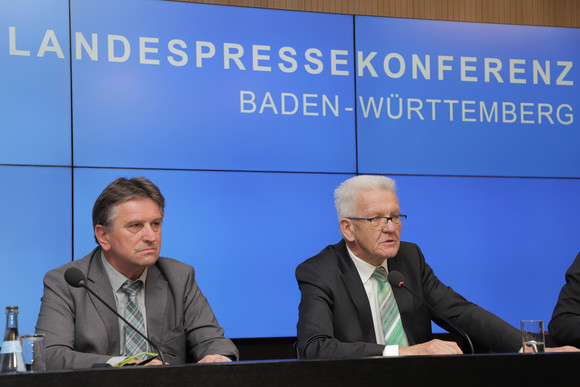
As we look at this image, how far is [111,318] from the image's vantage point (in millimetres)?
2691

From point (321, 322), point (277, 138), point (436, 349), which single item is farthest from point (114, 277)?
point (277, 138)

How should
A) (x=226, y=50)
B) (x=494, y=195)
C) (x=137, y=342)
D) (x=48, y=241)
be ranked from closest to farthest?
(x=137, y=342) → (x=48, y=241) → (x=226, y=50) → (x=494, y=195)

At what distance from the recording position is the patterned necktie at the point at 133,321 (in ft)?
8.93

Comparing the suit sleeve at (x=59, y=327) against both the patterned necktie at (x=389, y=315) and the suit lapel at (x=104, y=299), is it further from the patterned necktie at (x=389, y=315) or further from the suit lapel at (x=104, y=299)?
the patterned necktie at (x=389, y=315)

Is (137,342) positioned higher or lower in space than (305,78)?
lower

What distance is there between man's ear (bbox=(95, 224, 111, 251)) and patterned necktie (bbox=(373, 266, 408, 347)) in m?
1.05

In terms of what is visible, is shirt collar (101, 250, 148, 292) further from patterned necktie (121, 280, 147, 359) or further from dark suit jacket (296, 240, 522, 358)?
dark suit jacket (296, 240, 522, 358)

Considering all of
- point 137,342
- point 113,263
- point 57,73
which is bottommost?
point 137,342

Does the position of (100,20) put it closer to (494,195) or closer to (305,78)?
(305,78)

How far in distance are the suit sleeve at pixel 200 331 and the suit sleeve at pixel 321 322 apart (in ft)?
0.90

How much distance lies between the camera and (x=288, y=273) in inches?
166

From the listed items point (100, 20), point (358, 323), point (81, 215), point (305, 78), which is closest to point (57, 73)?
point (100, 20)

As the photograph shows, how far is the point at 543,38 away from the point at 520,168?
0.85 metres

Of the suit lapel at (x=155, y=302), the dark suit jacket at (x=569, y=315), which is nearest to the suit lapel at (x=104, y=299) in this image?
the suit lapel at (x=155, y=302)
